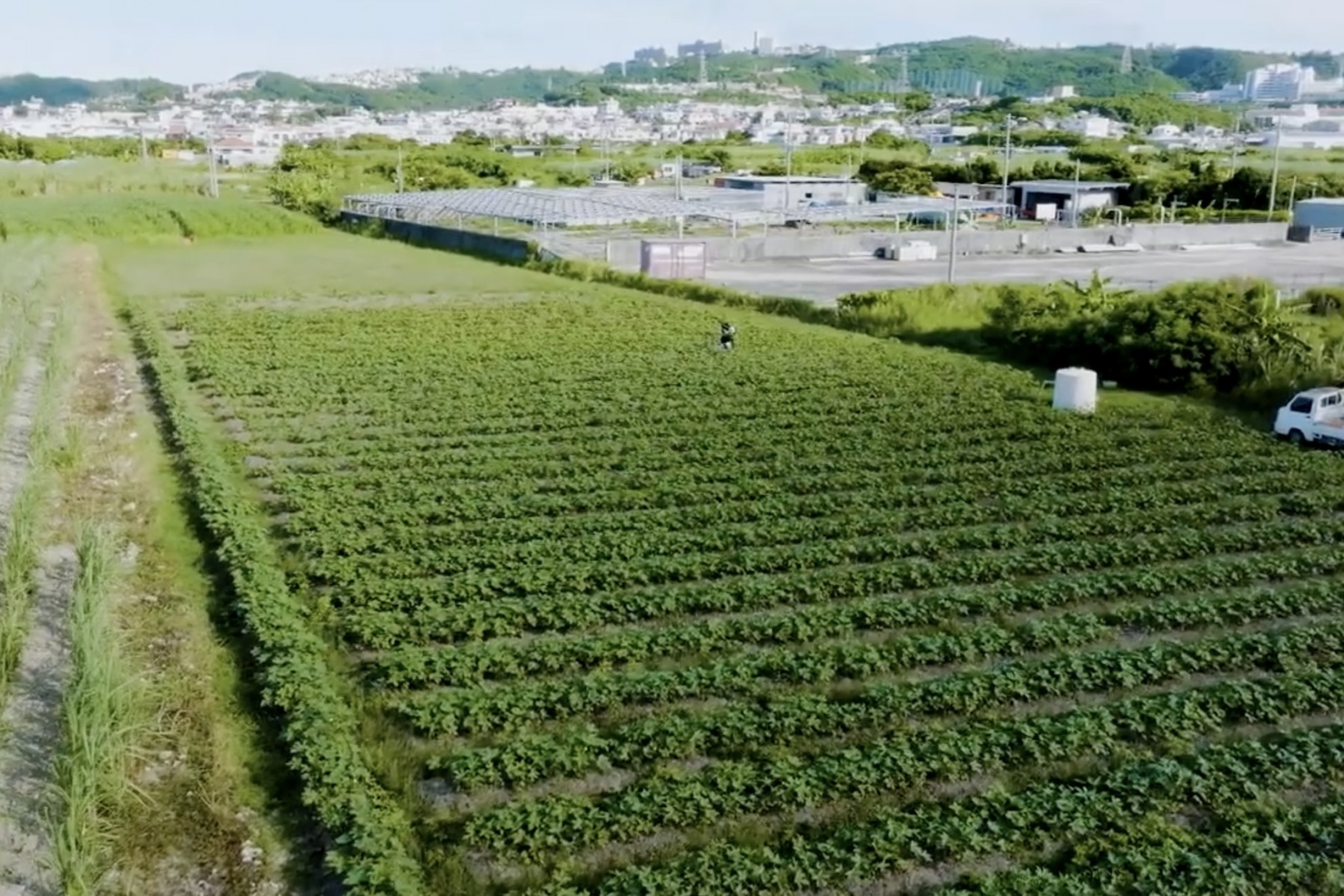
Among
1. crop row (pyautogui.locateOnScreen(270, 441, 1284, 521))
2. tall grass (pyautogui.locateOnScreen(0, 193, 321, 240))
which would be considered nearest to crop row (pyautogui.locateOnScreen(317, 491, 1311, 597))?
crop row (pyautogui.locateOnScreen(270, 441, 1284, 521))

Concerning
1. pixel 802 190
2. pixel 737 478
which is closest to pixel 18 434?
pixel 737 478

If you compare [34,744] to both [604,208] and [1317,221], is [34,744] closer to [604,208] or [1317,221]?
[604,208]

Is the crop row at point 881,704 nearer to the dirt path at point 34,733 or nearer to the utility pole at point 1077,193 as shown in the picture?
the dirt path at point 34,733

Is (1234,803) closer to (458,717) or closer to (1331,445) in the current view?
(458,717)

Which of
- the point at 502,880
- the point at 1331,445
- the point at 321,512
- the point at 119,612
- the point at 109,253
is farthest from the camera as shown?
the point at 109,253

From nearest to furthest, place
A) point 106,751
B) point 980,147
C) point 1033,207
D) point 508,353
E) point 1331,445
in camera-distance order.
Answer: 1. point 106,751
2. point 1331,445
3. point 508,353
4. point 1033,207
5. point 980,147

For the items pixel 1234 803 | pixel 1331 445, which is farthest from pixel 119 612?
pixel 1331 445
